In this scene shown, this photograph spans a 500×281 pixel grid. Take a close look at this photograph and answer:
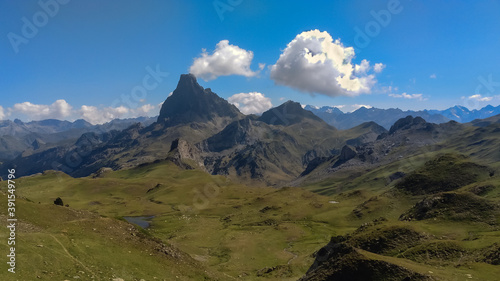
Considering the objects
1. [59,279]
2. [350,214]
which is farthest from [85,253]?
[350,214]

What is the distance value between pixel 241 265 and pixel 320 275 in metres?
38.3

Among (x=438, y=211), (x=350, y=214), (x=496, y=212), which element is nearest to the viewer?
(x=496, y=212)

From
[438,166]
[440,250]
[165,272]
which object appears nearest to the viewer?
[165,272]

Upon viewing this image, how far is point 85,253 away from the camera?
41.2m

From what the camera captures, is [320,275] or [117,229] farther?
[117,229]

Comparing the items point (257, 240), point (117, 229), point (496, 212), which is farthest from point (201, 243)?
point (496, 212)

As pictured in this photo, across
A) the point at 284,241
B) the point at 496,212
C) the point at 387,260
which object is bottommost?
the point at 284,241

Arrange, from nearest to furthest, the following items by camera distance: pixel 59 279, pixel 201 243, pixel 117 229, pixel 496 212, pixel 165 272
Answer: pixel 59 279 → pixel 165 272 → pixel 117 229 → pixel 496 212 → pixel 201 243

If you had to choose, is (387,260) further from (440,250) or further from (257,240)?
(257,240)

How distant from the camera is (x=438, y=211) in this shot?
245 ft

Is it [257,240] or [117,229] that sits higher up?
[117,229]

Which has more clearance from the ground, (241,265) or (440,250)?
(440,250)

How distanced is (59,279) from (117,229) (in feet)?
67.9

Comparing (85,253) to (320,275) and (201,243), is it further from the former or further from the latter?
(201,243)
